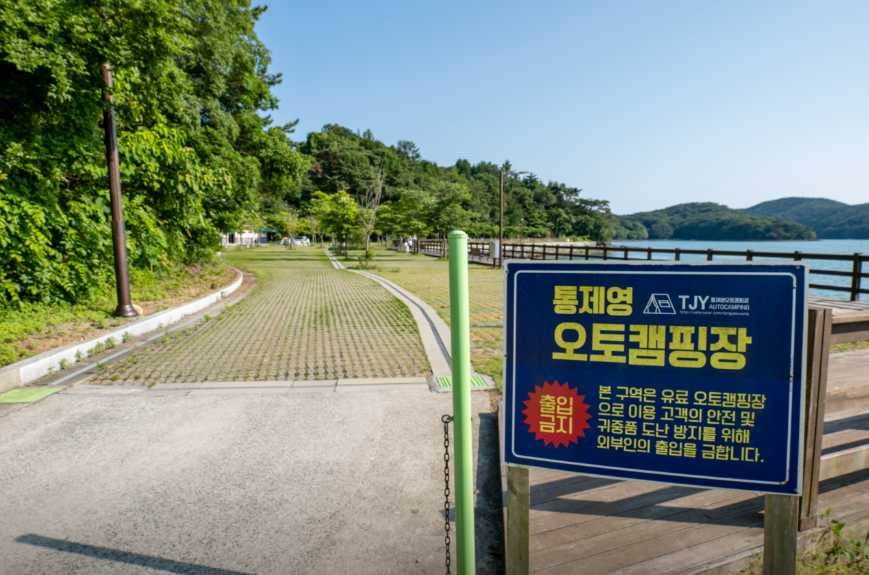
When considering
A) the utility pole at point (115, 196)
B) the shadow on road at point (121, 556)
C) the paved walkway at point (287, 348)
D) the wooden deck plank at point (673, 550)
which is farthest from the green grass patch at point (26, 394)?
the wooden deck plank at point (673, 550)

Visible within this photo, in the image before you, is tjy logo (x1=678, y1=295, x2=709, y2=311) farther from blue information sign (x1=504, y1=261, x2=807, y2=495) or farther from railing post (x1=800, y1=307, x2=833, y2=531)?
railing post (x1=800, y1=307, x2=833, y2=531)

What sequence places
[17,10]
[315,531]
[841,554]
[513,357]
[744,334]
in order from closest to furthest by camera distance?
[744,334] → [513,357] → [841,554] → [315,531] → [17,10]

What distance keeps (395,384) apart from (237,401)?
180 centimetres

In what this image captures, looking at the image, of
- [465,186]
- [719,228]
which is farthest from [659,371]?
[719,228]

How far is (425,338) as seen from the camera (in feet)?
28.6

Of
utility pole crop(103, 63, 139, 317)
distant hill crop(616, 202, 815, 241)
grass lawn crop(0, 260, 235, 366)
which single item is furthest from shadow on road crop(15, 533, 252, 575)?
distant hill crop(616, 202, 815, 241)

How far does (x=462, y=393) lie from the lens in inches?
83.2

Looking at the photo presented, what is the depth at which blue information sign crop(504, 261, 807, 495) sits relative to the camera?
195 centimetres

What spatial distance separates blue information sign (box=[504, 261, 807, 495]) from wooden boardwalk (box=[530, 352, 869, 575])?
816mm

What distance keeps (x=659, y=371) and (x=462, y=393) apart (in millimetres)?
812

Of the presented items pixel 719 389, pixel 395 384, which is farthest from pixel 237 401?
pixel 719 389

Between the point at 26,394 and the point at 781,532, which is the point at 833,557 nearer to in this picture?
the point at 781,532

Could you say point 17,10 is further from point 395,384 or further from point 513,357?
point 513,357

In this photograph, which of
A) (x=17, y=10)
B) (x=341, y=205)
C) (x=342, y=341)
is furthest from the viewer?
(x=341, y=205)
